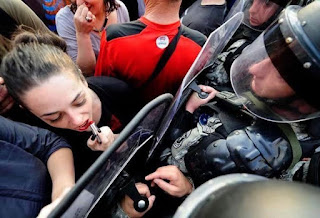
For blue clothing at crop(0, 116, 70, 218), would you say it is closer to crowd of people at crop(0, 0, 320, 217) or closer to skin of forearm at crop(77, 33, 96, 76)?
crowd of people at crop(0, 0, 320, 217)

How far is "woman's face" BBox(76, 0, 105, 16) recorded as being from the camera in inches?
63.5

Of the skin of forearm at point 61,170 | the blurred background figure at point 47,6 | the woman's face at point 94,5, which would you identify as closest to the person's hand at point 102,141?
the skin of forearm at point 61,170

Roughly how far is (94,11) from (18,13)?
44 cm

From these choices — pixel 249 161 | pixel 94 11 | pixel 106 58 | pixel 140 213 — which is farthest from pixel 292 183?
pixel 94 11

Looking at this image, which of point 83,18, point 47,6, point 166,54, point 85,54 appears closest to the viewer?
point 166,54

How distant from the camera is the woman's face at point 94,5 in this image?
5.29 feet

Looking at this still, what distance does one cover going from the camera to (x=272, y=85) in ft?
3.43

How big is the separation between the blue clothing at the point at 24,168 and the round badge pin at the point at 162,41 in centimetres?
64

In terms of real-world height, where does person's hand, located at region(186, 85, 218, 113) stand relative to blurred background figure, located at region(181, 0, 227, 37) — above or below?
below

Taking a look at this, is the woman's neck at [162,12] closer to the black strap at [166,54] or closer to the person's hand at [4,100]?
the black strap at [166,54]

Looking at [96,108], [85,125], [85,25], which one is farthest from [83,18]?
[85,125]

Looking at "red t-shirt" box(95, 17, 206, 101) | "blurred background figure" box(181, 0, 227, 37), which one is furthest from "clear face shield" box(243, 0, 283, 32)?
"red t-shirt" box(95, 17, 206, 101)

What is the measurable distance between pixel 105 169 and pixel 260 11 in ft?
4.77

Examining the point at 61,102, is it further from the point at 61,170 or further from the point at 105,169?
the point at 105,169
